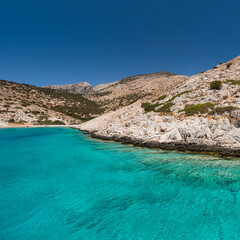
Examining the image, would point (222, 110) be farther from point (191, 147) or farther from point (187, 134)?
point (191, 147)

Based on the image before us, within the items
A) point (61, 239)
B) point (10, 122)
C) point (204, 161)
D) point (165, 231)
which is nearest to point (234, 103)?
point (204, 161)

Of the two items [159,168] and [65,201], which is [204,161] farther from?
[65,201]

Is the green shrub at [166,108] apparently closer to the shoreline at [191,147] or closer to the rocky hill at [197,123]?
the rocky hill at [197,123]

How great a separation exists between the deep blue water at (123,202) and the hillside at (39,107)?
8353 centimetres

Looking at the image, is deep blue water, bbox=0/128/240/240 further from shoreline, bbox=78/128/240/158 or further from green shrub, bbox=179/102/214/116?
green shrub, bbox=179/102/214/116

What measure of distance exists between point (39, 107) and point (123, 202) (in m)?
109

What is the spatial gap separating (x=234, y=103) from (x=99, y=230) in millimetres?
26979

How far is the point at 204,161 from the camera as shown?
49.1 ft

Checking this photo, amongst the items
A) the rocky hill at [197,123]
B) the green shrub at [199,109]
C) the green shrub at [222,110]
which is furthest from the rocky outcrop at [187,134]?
the green shrub at [199,109]

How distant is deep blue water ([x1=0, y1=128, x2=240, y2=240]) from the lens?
258 inches

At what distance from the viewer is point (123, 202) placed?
8695 millimetres

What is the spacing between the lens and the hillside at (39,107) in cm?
8425

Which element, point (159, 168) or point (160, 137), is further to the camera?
point (160, 137)

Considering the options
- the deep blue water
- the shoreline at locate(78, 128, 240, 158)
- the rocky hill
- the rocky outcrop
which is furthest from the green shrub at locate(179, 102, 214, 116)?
the deep blue water
